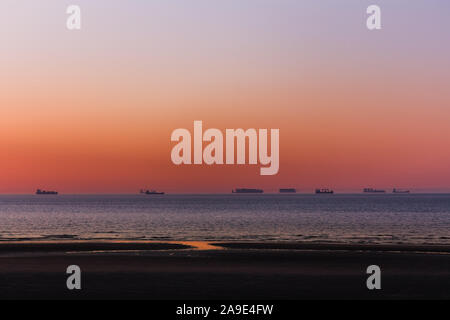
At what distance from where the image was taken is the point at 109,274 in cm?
4203

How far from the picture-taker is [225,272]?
142ft

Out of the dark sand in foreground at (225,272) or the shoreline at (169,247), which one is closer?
the dark sand in foreground at (225,272)

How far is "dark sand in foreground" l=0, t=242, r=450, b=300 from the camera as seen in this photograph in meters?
34.8

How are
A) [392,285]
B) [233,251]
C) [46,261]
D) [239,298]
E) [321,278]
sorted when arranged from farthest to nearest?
1. [233,251]
2. [46,261]
3. [321,278]
4. [392,285]
5. [239,298]

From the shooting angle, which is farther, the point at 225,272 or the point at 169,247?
the point at 169,247

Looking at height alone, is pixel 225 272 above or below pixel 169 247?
above

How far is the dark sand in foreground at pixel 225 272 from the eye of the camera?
114 feet

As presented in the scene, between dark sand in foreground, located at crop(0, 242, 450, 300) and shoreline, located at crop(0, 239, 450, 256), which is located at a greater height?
dark sand in foreground, located at crop(0, 242, 450, 300)

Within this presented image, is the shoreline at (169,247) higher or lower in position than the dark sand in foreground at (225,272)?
lower

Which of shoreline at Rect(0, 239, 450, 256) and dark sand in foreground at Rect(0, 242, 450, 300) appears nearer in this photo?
dark sand in foreground at Rect(0, 242, 450, 300)

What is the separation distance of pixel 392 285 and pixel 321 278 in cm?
428
